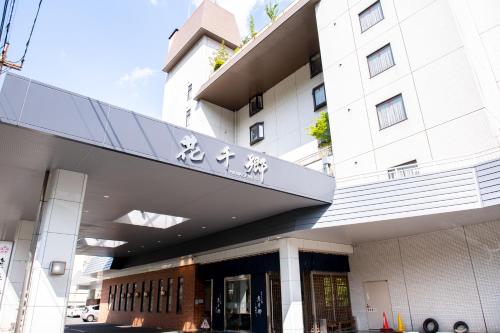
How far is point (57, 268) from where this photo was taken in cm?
743

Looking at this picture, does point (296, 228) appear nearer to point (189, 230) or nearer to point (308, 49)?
point (189, 230)

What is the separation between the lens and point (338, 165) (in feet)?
45.0

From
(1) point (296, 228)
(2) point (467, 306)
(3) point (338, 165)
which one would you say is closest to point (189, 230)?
(1) point (296, 228)

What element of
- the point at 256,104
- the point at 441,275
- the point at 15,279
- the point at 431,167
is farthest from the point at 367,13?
the point at 15,279

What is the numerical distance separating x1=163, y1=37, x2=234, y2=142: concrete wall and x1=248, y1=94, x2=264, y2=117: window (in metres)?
1.85

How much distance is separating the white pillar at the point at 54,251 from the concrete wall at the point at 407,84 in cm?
933

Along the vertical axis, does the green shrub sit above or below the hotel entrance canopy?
above

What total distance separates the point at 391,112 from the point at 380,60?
A: 2.22 metres

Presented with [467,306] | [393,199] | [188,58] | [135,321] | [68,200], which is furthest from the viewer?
[188,58]

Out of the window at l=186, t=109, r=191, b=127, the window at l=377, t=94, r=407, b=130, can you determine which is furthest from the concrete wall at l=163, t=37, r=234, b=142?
the window at l=377, t=94, r=407, b=130

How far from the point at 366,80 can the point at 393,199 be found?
5.42 metres

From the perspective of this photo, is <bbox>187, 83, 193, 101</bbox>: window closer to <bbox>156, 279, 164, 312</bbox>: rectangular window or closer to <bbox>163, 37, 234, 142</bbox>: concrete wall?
<bbox>163, 37, 234, 142</bbox>: concrete wall

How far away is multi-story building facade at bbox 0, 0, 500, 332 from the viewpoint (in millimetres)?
8008

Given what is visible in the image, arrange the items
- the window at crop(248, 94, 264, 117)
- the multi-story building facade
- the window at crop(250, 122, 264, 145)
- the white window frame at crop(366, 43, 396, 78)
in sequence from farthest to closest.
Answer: the window at crop(248, 94, 264, 117) < the window at crop(250, 122, 264, 145) < the white window frame at crop(366, 43, 396, 78) < the multi-story building facade
